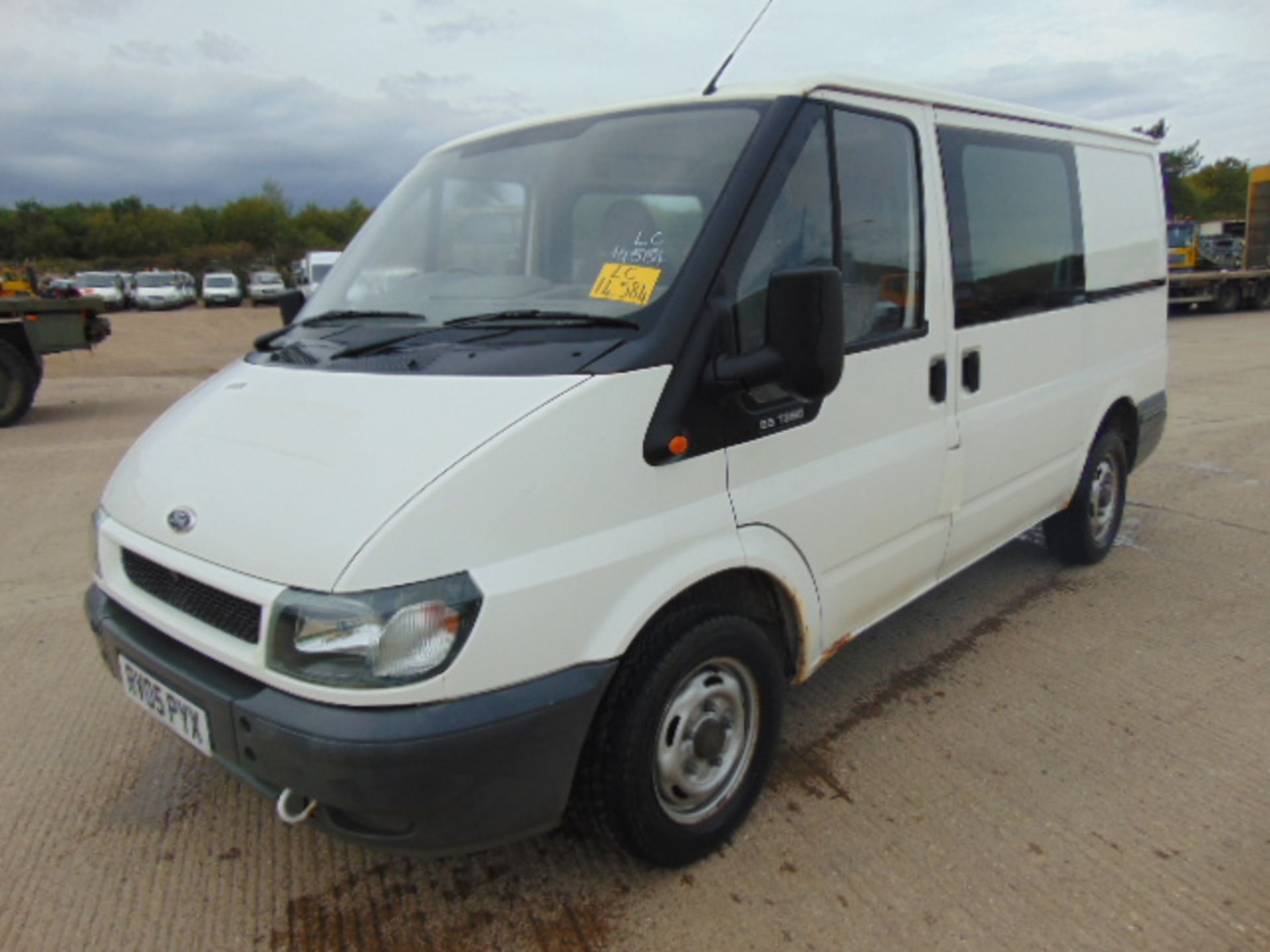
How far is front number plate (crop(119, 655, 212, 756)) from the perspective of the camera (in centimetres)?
220

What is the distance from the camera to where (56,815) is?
288 cm

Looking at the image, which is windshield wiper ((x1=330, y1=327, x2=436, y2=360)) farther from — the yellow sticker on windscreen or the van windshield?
the yellow sticker on windscreen

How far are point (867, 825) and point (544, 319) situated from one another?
1.74m

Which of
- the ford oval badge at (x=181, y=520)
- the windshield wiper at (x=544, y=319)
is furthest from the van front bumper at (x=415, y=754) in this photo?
the windshield wiper at (x=544, y=319)

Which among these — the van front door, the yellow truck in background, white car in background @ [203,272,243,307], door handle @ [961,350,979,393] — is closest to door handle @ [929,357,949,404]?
the van front door

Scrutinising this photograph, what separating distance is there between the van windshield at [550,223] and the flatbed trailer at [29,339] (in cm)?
840

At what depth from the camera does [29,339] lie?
9.95 meters

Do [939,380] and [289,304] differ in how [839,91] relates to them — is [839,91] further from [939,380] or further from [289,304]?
[289,304]

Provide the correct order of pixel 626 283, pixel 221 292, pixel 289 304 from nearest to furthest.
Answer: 1. pixel 626 283
2. pixel 289 304
3. pixel 221 292

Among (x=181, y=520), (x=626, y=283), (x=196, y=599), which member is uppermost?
(x=626, y=283)

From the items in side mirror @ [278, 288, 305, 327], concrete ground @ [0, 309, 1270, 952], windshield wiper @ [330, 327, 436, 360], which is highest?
side mirror @ [278, 288, 305, 327]

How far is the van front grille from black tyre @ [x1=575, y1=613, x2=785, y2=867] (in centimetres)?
84

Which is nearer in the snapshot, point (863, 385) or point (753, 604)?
point (753, 604)

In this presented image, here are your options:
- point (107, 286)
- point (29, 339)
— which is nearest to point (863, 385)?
point (29, 339)
